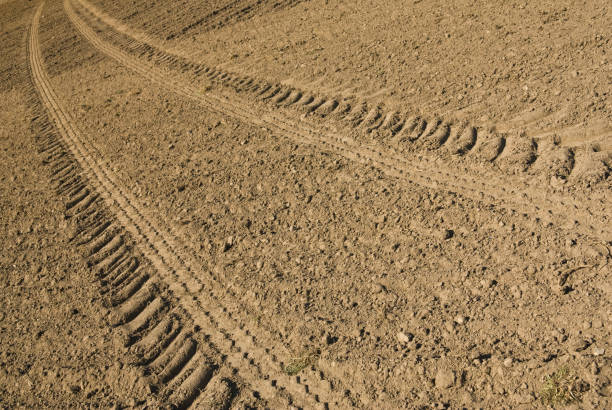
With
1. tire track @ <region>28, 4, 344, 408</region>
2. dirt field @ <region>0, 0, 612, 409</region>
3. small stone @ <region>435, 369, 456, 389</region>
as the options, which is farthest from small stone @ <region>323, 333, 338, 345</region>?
small stone @ <region>435, 369, 456, 389</region>

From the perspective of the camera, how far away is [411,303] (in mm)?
4016

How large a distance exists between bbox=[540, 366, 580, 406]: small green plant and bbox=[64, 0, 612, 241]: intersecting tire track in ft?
4.31

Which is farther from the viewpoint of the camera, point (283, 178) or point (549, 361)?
point (283, 178)

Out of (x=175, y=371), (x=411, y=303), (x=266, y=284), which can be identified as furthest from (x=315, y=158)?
(x=175, y=371)

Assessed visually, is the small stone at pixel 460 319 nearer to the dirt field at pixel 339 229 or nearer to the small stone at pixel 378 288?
the dirt field at pixel 339 229

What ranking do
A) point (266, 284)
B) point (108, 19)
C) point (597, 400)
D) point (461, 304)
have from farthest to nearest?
point (108, 19) < point (266, 284) < point (461, 304) < point (597, 400)

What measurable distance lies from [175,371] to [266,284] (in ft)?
3.29

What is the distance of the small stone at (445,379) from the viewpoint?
3.42 meters

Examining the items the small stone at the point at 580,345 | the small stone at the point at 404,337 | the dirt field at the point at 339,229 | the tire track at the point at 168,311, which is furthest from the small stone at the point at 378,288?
the small stone at the point at 580,345

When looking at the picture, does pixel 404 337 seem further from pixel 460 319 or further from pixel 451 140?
pixel 451 140

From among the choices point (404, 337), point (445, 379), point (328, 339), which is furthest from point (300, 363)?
point (445, 379)

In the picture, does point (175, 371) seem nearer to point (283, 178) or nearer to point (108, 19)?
point (283, 178)

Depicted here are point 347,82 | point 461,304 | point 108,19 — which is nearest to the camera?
point 461,304

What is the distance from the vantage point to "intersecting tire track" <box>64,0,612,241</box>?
4.38m
